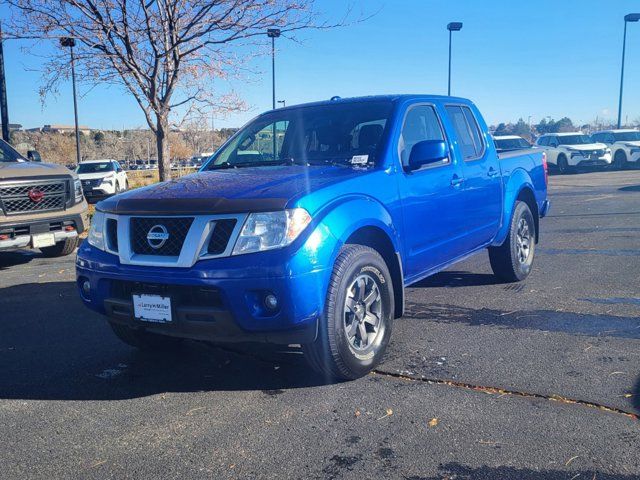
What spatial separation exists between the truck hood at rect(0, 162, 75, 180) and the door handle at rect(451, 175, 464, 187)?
19.3ft

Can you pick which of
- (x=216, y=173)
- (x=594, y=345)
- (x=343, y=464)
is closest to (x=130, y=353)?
(x=216, y=173)

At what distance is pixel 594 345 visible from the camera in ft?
14.6

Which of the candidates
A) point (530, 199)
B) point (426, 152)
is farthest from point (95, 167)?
point (426, 152)

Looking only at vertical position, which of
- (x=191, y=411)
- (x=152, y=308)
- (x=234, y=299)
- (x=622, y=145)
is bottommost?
(x=191, y=411)

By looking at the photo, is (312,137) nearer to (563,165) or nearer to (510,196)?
(510,196)

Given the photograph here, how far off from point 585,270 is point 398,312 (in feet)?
12.3

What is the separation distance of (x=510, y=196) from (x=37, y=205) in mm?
6148

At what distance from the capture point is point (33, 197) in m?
8.20

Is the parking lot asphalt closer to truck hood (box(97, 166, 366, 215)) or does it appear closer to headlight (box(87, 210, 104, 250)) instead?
headlight (box(87, 210, 104, 250))

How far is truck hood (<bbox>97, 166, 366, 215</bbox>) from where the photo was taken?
11.4ft

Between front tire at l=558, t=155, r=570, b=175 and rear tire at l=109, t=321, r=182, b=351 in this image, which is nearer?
rear tire at l=109, t=321, r=182, b=351

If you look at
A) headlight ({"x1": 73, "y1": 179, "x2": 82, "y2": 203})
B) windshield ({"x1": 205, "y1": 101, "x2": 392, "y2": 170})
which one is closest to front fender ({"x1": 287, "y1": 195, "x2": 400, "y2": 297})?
windshield ({"x1": 205, "y1": 101, "x2": 392, "y2": 170})

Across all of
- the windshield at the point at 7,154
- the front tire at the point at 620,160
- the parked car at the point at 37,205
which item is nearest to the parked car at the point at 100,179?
the windshield at the point at 7,154

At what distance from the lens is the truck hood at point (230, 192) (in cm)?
349
